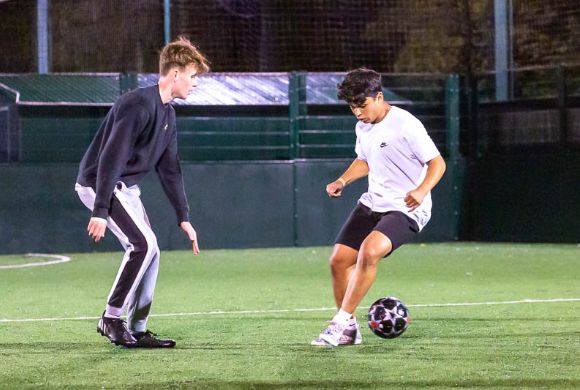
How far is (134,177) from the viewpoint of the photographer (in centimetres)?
741

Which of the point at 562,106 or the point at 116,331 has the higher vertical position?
the point at 562,106

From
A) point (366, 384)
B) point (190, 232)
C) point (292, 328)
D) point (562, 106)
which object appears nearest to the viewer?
point (366, 384)

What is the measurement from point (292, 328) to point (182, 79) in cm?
208

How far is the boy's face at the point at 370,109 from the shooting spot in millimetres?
7508

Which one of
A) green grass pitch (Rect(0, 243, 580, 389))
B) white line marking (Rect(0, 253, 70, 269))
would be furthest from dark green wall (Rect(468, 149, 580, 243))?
white line marking (Rect(0, 253, 70, 269))

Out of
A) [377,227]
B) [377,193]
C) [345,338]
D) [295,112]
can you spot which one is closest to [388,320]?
[345,338]

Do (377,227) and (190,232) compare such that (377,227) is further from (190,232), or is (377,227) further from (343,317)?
(190,232)

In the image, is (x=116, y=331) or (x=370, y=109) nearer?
(x=116, y=331)

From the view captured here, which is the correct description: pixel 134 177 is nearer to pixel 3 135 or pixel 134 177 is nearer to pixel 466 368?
pixel 466 368

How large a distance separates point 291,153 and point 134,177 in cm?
1018

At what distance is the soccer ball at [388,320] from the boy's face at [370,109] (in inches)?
48.3

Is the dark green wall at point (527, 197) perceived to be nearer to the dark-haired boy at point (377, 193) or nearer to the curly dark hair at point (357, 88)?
the dark-haired boy at point (377, 193)

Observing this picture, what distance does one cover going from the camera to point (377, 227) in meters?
7.55

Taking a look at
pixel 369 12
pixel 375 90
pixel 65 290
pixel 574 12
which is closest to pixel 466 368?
pixel 375 90
